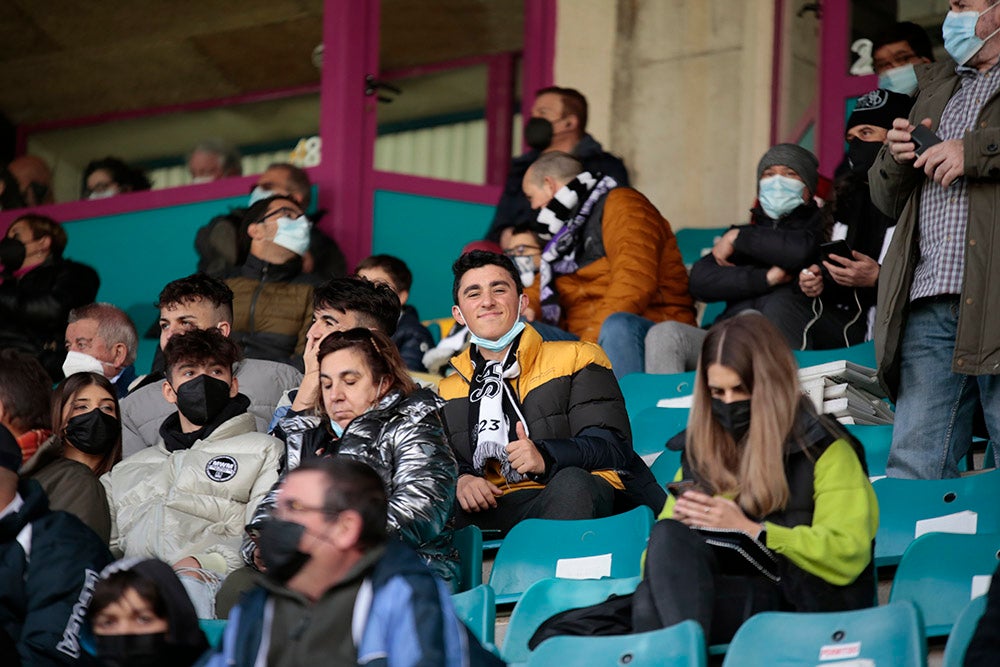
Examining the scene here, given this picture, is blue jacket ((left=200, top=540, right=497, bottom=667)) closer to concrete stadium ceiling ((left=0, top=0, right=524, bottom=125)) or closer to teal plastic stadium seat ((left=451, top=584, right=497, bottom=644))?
teal plastic stadium seat ((left=451, top=584, right=497, bottom=644))

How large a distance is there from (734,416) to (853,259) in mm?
2367

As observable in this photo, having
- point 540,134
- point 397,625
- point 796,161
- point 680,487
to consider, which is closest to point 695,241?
point 540,134

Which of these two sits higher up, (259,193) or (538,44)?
(538,44)

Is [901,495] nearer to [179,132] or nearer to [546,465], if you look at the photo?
[546,465]

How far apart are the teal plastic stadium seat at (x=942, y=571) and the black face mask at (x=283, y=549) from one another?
4.80ft

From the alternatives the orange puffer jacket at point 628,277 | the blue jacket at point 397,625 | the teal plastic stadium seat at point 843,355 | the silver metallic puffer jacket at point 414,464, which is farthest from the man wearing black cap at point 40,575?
the orange puffer jacket at point 628,277

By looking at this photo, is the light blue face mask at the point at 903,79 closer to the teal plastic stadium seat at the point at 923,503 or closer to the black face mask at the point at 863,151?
the black face mask at the point at 863,151

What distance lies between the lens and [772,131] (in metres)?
9.01

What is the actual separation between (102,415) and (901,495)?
2362mm

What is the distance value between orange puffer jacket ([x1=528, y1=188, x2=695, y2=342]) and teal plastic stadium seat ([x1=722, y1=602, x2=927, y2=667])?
11.4ft

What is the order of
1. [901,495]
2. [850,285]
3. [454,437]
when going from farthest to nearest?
1. [850,285]
2. [454,437]
3. [901,495]

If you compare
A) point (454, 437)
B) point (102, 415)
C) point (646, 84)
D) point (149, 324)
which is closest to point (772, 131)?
point (646, 84)

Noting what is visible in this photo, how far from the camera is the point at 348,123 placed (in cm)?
847

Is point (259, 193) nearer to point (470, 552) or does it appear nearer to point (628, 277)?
point (628, 277)
